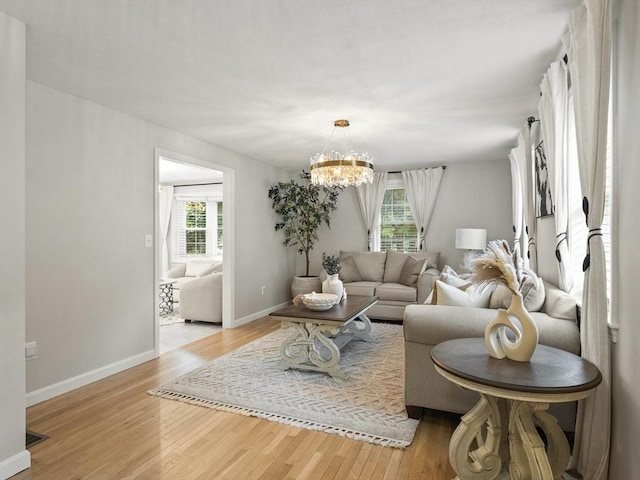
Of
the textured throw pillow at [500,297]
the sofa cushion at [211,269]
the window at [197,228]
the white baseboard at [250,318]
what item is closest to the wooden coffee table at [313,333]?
the textured throw pillow at [500,297]

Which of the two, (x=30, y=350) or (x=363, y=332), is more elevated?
(x=30, y=350)

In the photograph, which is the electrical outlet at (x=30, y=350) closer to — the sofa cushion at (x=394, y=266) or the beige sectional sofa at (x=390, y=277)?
the beige sectional sofa at (x=390, y=277)

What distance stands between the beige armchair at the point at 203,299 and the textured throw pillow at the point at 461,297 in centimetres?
347

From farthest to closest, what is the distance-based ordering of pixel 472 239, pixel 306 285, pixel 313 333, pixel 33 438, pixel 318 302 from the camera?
pixel 306 285, pixel 472 239, pixel 318 302, pixel 313 333, pixel 33 438

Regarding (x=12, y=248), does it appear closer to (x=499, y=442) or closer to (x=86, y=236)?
(x=86, y=236)

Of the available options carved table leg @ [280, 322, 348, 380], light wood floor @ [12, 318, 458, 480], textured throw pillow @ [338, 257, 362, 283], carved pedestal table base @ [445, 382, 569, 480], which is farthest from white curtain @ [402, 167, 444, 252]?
carved pedestal table base @ [445, 382, 569, 480]

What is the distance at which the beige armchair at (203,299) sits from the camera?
541 centimetres

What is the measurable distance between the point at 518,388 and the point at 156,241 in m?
3.56

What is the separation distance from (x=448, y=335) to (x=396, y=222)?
176 inches

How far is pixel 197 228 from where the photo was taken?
8.40 m

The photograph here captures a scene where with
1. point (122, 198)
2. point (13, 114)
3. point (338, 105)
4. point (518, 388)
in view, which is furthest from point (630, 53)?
point (122, 198)

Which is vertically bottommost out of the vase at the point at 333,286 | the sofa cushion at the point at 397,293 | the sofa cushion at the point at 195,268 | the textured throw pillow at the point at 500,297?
the sofa cushion at the point at 397,293

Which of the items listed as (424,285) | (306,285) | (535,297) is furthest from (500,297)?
(306,285)

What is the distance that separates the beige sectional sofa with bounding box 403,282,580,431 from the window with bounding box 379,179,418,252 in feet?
13.1
